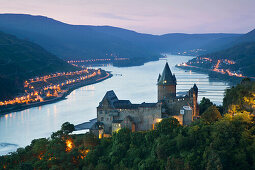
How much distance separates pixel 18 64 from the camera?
56344mm

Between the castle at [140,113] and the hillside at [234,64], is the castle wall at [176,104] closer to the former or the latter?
the castle at [140,113]

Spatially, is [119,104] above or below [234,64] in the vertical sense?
below

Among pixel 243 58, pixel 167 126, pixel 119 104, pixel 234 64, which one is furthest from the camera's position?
pixel 243 58

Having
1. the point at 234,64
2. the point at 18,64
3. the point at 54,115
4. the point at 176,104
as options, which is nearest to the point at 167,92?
the point at 176,104

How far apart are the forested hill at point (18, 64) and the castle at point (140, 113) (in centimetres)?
2463

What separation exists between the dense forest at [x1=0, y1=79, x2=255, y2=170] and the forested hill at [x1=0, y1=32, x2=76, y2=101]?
24.9 m

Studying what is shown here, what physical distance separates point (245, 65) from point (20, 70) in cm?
4765

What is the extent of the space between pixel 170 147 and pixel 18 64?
48356mm

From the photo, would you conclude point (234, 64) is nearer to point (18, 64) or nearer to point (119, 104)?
point (18, 64)

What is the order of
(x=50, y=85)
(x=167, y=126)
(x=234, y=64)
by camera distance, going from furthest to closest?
(x=234, y=64), (x=50, y=85), (x=167, y=126)

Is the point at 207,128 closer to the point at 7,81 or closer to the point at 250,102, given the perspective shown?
the point at 250,102

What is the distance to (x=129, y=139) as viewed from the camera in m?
16.3

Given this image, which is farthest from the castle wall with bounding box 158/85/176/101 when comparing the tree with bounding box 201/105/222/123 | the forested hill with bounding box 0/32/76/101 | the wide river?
the forested hill with bounding box 0/32/76/101

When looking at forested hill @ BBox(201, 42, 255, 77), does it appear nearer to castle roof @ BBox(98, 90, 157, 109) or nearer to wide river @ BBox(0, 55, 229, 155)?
wide river @ BBox(0, 55, 229, 155)
